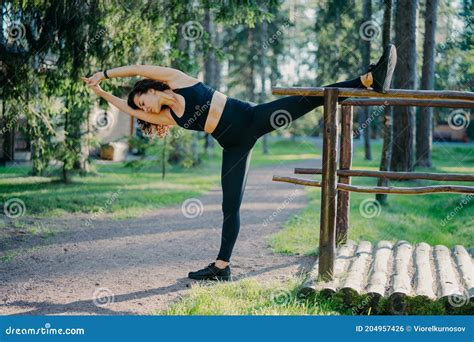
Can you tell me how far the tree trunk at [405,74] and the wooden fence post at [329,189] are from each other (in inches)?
319

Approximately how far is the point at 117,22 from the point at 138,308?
5.63m

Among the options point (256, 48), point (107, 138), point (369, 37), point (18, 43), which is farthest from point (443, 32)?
point (18, 43)

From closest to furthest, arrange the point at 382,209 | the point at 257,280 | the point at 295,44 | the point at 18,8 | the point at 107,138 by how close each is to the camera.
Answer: the point at 257,280 < the point at 18,8 < the point at 382,209 < the point at 107,138 < the point at 295,44

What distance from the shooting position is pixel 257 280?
5617 mm

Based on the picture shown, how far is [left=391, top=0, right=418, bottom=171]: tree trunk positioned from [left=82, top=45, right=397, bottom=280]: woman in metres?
8.08

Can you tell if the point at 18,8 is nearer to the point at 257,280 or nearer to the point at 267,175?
the point at 257,280

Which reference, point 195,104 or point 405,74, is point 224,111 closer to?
point 195,104

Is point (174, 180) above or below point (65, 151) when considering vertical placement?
below

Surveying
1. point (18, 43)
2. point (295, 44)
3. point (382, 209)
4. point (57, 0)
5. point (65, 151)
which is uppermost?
point (295, 44)

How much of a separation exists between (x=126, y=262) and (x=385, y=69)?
3.55 metres

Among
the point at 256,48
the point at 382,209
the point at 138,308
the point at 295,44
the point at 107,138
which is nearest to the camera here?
the point at 138,308

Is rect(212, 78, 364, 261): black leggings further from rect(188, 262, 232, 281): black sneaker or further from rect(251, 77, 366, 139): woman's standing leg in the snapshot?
rect(188, 262, 232, 281): black sneaker

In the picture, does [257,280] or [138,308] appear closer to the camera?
[138,308]

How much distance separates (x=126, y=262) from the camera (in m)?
6.29
